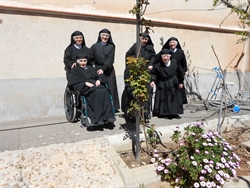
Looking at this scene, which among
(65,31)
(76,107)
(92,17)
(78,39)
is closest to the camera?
(76,107)

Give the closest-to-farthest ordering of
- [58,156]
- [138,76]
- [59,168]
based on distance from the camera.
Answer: [59,168] → [138,76] → [58,156]

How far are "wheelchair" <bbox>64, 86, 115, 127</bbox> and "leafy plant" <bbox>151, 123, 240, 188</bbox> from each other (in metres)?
1.52

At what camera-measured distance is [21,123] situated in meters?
4.66

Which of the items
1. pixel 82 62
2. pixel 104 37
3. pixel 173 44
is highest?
pixel 104 37

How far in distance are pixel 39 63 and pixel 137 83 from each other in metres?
3.05

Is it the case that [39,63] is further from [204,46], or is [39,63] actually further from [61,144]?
[204,46]

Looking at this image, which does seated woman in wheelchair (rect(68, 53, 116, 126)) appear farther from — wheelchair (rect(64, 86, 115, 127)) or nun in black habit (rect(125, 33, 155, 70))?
nun in black habit (rect(125, 33, 155, 70))

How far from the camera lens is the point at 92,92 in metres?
3.82

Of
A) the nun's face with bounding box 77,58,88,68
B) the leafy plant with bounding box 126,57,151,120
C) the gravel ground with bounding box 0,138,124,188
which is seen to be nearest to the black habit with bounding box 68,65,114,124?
the nun's face with bounding box 77,58,88,68

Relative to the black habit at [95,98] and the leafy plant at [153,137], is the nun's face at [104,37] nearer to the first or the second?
the black habit at [95,98]

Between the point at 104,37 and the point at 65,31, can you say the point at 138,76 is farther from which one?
the point at 65,31

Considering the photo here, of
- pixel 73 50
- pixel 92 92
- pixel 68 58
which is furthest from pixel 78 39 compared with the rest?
pixel 92 92

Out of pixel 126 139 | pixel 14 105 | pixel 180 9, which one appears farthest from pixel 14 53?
pixel 180 9

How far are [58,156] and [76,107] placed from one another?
56.9 inches
